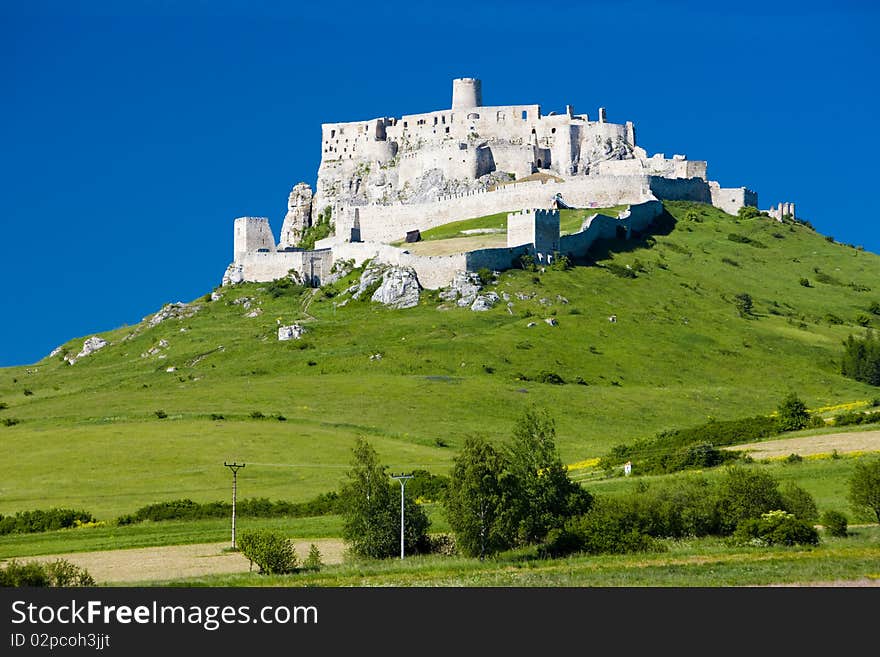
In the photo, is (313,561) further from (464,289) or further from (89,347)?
(89,347)

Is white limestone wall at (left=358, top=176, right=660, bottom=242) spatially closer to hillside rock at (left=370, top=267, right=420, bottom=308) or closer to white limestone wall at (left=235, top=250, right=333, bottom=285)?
white limestone wall at (left=235, top=250, right=333, bottom=285)

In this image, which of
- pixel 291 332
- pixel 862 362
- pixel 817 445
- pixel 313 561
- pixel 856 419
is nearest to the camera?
→ pixel 313 561

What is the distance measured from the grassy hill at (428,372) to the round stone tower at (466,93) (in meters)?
32.6

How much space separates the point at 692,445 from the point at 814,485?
1295 centimetres

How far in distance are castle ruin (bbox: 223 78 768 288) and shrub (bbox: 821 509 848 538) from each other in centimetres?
6467

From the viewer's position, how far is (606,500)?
54500 mm

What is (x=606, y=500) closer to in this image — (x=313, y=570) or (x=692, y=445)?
(x=313, y=570)

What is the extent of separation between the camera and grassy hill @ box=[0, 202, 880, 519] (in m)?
77.1

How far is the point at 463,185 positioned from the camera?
479ft

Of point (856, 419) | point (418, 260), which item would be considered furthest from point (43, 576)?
point (418, 260)

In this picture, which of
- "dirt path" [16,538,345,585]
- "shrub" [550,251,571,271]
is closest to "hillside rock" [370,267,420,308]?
"shrub" [550,251,571,271]

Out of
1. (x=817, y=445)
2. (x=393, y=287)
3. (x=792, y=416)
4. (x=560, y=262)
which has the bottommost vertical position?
(x=817, y=445)

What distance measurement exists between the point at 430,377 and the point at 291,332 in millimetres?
19081
